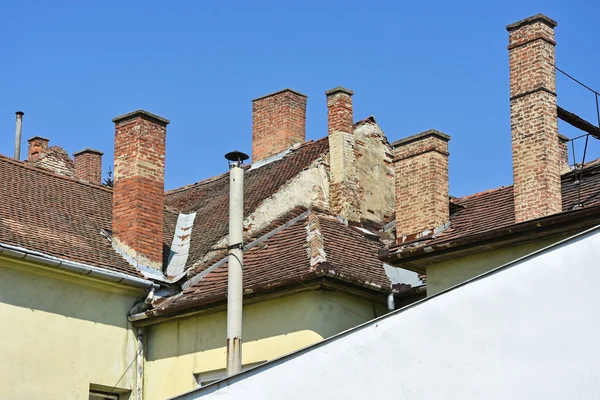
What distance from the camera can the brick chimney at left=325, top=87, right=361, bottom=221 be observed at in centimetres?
2069

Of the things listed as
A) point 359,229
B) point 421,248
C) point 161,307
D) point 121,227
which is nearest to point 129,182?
point 121,227

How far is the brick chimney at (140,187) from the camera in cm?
1891

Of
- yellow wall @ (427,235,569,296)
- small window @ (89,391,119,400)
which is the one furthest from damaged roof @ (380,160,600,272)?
small window @ (89,391,119,400)

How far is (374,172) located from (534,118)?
16.9 ft

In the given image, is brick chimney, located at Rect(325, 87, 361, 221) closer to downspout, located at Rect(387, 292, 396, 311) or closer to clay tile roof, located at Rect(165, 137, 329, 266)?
clay tile roof, located at Rect(165, 137, 329, 266)

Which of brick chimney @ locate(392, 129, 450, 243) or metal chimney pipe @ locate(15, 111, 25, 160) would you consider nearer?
brick chimney @ locate(392, 129, 450, 243)

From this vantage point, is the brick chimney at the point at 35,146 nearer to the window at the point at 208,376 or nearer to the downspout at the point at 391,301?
the window at the point at 208,376

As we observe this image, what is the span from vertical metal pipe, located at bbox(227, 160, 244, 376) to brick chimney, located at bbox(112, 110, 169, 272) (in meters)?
3.61

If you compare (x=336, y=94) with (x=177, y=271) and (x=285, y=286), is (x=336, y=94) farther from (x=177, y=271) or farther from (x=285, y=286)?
(x=285, y=286)

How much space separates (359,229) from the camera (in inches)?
780

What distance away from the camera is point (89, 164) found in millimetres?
28359

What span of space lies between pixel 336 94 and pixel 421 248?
6.18m

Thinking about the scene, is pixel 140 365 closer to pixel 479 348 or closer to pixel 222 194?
pixel 222 194

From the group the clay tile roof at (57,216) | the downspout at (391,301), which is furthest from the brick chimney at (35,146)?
the downspout at (391,301)
